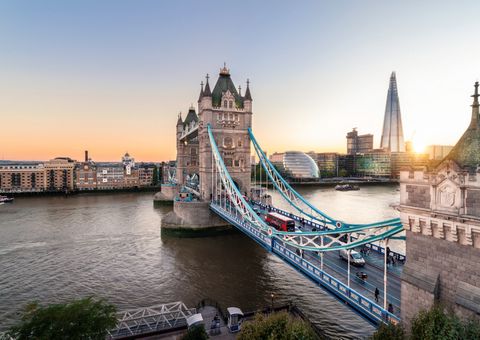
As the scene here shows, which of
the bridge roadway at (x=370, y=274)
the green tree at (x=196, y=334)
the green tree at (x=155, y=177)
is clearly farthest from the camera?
the green tree at (x=155, y=177)

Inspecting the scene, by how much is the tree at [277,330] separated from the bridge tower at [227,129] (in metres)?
31.2

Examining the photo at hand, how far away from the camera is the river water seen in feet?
68.3

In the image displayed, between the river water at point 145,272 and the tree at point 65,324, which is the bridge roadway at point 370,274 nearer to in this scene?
the river water at point 145,272

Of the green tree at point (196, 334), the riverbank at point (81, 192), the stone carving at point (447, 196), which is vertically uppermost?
the stone carving at point (447, 196)

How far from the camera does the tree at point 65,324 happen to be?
11758mm

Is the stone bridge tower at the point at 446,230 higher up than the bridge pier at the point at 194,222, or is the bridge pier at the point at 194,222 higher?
the stone bridge tower at the point at 446,230

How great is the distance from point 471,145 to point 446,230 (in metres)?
2.82

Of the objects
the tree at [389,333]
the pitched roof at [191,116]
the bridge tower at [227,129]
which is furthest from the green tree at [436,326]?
the pitched roof at [191,116]

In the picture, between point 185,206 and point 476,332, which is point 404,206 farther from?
point 185,206

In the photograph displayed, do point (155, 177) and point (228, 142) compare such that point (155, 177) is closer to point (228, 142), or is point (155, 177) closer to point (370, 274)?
point (228, 142)

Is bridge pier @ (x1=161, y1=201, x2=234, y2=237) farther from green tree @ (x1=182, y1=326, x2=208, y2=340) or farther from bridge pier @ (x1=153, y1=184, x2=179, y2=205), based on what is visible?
bridge pier @ (x1=153, y1=184, x2=179, y2=205)

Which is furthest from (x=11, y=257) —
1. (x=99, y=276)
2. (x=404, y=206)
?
(x=404, y=206)

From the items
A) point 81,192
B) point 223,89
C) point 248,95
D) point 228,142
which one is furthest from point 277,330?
point 81,192

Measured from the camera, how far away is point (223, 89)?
145 ft
